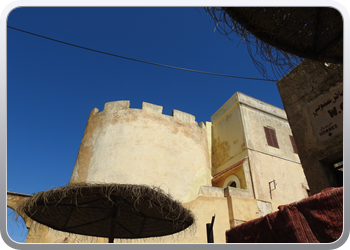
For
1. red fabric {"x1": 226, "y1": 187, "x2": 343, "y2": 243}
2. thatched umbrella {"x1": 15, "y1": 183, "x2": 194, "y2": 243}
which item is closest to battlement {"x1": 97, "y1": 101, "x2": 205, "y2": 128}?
thatched umbrella {"x1": 15, "y1": 183, "x2": 194, "y2": 243}

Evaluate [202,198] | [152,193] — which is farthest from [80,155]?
[152,193]

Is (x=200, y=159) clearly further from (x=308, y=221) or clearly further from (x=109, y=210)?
(x=308, y=221)

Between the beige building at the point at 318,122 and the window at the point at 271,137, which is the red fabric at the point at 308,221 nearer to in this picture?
the beige building at the point at 318,122

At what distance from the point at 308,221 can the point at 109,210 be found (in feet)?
11.1

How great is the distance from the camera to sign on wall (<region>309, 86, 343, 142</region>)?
14.9ft

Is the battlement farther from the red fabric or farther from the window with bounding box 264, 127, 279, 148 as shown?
the red fabric

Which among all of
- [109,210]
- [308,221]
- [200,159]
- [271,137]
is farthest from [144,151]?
[308,221]

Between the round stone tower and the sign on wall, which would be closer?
the sign on wall

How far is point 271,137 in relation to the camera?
44.5 ft

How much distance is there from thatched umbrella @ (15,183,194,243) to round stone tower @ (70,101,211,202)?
547 centimetres

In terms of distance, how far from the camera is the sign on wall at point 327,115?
4.55m

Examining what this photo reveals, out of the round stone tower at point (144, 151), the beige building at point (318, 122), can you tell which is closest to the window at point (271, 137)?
the round stone tower at point (144, 151)

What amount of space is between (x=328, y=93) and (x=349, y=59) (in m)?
3.07

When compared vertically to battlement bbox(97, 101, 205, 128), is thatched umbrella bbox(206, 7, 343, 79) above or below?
below
